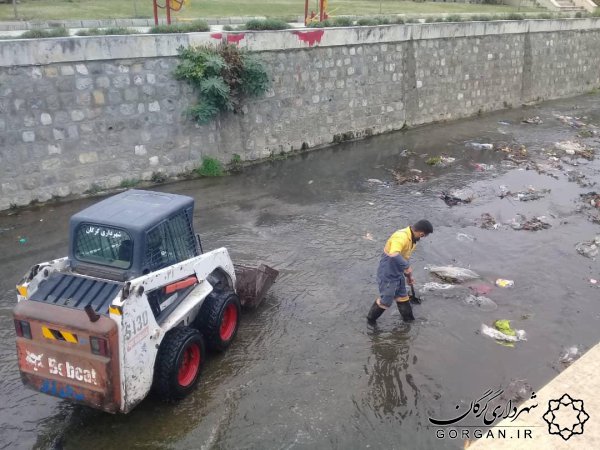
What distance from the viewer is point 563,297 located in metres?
7.73

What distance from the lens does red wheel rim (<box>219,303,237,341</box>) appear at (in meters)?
6.33

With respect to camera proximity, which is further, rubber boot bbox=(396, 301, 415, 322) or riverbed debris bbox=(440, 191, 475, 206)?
riverbed debris bbox=(440, 191, 475, 206)

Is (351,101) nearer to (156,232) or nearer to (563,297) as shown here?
(563,297)

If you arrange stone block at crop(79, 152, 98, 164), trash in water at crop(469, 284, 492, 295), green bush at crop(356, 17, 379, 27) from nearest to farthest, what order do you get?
trash in water at crop(469, 284, 492, 295), stone block at crop(79, 152, 98, 164), green bush at crop(356, 17, 379, 27)

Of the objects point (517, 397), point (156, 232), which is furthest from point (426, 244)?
point (156, 232)

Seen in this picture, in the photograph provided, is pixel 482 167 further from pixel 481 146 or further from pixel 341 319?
pixel 341 319

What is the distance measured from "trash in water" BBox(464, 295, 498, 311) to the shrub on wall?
7137mm

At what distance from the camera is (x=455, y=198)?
453 inches

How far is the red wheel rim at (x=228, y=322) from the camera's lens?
20.8 ft

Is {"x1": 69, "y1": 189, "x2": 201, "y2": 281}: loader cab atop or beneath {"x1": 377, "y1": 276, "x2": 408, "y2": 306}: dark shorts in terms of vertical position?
atop

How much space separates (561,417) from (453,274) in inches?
127

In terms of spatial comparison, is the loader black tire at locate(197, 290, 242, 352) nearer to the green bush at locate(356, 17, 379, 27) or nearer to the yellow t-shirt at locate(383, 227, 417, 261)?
the yellow t-shirt at locate(383, 227, 417, 261)

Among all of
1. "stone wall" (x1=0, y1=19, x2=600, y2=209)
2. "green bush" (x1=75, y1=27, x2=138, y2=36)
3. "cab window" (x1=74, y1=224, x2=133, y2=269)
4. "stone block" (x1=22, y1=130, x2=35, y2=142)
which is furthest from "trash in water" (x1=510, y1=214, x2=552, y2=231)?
"stone block" (x1=22, y1=130, x2=35, y2=142)

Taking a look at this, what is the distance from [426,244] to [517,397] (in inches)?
A: 158
